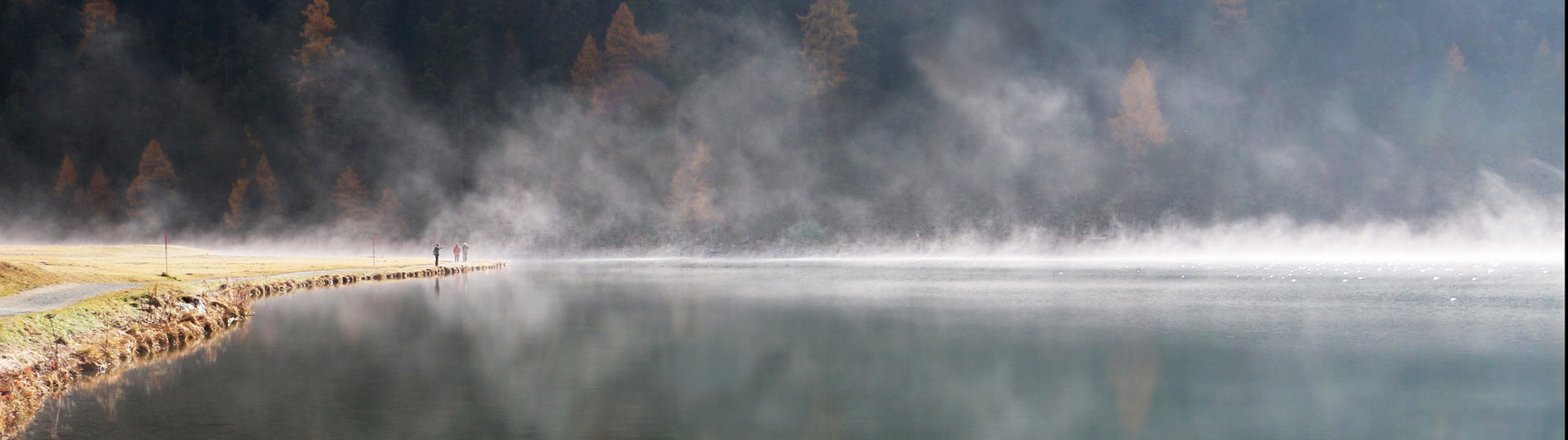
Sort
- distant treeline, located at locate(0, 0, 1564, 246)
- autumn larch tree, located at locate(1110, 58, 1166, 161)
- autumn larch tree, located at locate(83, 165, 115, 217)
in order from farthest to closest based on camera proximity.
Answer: autumn larch tree, located at locate(83, 165, 115, 217) < autumn larch tree, located at locate(1110, 58, 1166, 161) < distant treeline, located at locate(0, 0, 1564, 246)

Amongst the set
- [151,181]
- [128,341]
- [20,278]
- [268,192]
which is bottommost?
[128,341]

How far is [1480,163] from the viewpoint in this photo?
238 feet

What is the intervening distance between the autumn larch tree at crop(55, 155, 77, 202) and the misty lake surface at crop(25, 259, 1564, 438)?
2608 inches

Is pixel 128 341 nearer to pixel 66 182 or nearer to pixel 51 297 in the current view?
pixel 51 297

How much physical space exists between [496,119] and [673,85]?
14672mm

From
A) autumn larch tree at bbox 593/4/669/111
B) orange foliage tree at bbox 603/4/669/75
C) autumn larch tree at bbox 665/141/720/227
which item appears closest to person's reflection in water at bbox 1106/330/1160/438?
autumn larch tree at bbox 665/141/720/227

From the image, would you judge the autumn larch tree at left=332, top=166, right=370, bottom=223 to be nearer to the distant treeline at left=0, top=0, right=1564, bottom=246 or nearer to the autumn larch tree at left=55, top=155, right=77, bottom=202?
the distant treeline at left=0, top=0, right=1564, bottom=246

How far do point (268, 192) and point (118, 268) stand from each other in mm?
48873

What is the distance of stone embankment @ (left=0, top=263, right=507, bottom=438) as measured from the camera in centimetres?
1116

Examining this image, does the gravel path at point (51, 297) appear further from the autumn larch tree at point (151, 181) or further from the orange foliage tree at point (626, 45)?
the autumn larch tree at point (151, 181)

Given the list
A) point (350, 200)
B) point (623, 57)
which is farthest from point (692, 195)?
point (350, 200)

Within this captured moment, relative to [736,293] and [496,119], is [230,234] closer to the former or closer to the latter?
[496,119]

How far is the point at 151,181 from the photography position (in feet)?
253

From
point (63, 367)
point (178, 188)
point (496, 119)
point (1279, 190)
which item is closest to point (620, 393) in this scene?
point (63, 367)
